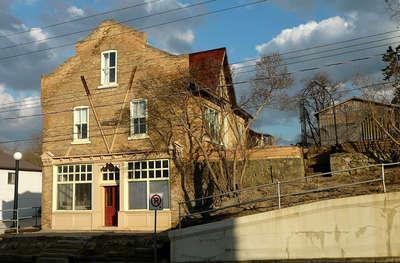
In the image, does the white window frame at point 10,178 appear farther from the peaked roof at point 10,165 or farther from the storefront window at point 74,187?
the storefront window at point 74,187

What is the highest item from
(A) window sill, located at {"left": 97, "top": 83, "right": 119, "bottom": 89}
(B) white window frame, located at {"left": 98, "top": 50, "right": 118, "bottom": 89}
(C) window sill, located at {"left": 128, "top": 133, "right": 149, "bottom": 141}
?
(B) white window frame, located at {"left": 98, "top": 50, "right": 118, "bottom": 89}

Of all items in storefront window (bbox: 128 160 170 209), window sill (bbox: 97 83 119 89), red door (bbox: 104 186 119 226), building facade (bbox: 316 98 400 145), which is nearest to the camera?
building facade (bbox: 316 98 400 145)

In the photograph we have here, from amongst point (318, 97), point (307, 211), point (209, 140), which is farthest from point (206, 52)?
point (318, 97)

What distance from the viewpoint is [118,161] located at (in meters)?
20.4

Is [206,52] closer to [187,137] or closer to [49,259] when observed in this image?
[187,137]

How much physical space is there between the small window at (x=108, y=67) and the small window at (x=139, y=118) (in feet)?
7.46

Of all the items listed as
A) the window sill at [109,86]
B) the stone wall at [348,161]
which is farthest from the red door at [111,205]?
the stone wall at [348,161]

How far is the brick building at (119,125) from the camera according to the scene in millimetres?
19391

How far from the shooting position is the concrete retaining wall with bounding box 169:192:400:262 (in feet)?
39.0

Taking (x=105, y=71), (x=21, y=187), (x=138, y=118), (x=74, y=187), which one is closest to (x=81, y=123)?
(x=105, y=71)

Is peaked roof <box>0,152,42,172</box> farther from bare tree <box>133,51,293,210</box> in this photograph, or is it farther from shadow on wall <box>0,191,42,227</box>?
bare tree <box>133,51,293,210</box>

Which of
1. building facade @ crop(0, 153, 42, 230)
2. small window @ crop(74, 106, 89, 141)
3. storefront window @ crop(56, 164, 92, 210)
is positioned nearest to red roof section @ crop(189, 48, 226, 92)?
small window @ crop(74, 106, 89, 141)

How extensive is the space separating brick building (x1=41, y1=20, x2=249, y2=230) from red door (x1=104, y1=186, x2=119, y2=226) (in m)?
0.05

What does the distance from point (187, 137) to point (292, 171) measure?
5.68 metres
